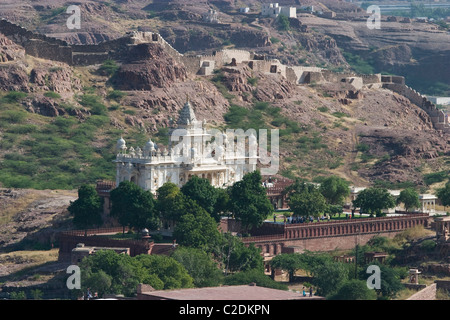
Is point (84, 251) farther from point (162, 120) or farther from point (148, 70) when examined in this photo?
point (148, 70)

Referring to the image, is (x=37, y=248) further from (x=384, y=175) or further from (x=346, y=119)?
(x=346, y=119)

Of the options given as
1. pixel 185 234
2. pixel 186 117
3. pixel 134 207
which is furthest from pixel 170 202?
pixel 186 117

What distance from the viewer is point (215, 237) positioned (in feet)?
343

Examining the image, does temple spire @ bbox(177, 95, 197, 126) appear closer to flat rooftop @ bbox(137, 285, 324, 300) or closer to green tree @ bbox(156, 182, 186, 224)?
green tree @ bbox(156, 182, 186, 224)

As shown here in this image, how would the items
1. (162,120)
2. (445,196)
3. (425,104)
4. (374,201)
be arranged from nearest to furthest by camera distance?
(374,201) → (445,196) → (162,120) → (425,104)

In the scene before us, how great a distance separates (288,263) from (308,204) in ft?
36.9

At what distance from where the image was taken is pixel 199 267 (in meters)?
97.8

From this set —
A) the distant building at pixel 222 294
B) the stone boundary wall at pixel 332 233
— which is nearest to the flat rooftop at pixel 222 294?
the distant building at pixel 222 294

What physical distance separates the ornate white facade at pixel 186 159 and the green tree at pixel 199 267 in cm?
1557

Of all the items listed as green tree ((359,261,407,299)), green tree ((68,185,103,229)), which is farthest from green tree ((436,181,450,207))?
green tree ((68,185,103,229))

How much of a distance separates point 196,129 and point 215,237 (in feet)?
56.5

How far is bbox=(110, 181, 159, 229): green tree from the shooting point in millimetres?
109375

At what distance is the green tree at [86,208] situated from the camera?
112m

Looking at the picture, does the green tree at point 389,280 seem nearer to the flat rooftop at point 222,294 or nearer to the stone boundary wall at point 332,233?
the stone boundary wall at point 332,233
